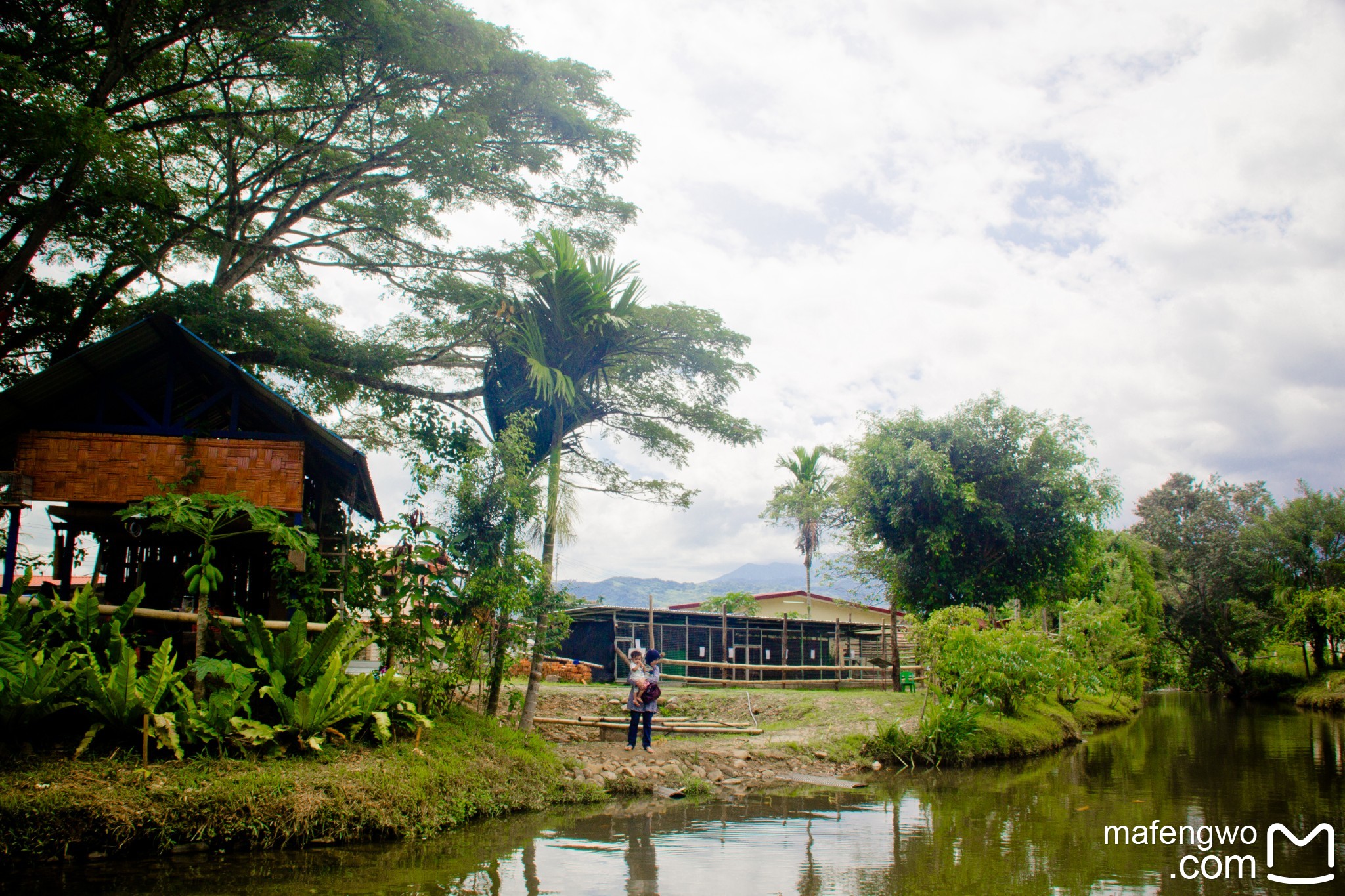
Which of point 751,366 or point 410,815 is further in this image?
point 751,366

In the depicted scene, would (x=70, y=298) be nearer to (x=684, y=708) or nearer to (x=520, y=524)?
(x=520, y=524)

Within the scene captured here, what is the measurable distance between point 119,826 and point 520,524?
220 inches

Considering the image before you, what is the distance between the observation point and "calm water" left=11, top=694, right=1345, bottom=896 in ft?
19.8

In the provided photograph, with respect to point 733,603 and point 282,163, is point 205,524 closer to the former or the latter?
point 282,163

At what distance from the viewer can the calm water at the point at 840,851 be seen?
6.03 metres

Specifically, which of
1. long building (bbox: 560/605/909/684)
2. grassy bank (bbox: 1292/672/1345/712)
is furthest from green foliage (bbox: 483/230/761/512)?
grassy bank (bbox: 1292/672/1345/712)

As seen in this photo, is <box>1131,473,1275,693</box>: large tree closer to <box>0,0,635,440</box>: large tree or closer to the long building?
the long building

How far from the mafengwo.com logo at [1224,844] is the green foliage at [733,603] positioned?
51.9ft

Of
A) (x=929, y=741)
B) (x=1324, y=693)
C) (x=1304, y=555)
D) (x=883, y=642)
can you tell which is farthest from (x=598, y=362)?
(x=1304, y=555)

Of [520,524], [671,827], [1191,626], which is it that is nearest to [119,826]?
[671,827]

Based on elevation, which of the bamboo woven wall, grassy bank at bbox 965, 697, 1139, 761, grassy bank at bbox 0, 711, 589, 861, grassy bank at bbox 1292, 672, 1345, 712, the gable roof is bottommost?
grassy bank at bbox 1292, 672, 1345, 712

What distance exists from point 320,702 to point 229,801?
1.36m

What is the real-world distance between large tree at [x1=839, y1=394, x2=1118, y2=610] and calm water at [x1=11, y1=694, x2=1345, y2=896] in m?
8.55

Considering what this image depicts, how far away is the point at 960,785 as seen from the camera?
456 inches
